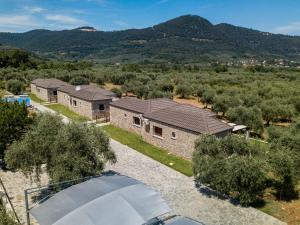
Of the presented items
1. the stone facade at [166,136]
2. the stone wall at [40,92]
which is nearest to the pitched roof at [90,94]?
the stone facade at [166,136]

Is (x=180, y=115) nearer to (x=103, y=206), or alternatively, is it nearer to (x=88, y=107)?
(x=103, y=206)

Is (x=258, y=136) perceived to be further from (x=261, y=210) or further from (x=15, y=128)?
(x=15, y=128)

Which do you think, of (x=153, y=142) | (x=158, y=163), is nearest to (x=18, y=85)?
(x=153, y=142)

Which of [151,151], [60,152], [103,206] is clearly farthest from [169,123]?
[103,206]

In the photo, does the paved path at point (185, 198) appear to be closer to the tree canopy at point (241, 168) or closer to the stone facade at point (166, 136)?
the tree canopy at point (241, 168)

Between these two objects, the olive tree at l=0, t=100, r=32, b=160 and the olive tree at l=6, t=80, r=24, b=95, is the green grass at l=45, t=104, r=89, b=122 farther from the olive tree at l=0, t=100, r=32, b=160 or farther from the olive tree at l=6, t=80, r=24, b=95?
the olive tree at l=0, t=100, r=32, b=160

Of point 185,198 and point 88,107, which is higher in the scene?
point 88,107
